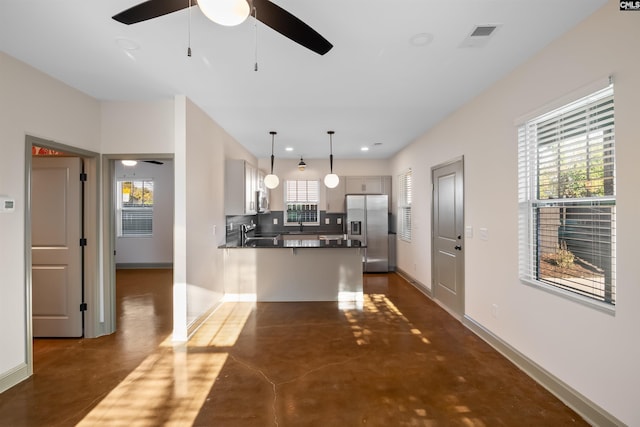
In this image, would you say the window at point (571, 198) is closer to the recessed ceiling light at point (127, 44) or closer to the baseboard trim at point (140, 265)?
the recessed ceiling light at point (127, 44)

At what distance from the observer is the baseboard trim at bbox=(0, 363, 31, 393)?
8.07 ft

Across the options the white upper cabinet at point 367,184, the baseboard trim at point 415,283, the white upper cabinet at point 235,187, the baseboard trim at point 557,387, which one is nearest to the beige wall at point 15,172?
the white upper cabinet at point 235,187

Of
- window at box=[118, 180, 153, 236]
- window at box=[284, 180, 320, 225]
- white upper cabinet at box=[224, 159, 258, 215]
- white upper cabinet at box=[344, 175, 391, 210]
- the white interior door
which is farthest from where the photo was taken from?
window at box=[118, 180, 153, 236]

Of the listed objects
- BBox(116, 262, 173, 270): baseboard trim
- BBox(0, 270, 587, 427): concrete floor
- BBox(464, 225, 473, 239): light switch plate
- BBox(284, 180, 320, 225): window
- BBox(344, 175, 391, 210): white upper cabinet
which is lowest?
BBox(0, 270, 587, 427): concrete floor

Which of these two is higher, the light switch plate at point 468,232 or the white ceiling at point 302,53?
the white ceiling at point 302,53

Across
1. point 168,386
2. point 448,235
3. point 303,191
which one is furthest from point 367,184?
point 168,386

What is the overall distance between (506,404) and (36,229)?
479 centimetres

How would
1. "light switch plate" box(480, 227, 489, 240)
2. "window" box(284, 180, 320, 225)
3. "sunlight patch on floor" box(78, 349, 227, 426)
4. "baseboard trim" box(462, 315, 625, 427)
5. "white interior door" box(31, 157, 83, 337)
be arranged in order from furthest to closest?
"window" box(284, 180, 320, 225) → "white interior door" box(31, 157, 83, 337) → "light switch plate" box(480, 227, 489, 240) → "sunlight patch on floor" box(78, 349, 227, 426) → "baseboard trim" box(462, 315, 625, 427)

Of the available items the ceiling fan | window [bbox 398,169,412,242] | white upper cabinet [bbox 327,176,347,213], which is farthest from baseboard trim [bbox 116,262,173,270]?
the ceiling fan

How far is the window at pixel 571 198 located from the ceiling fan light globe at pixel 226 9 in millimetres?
2230

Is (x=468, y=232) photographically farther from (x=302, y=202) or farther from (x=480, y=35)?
(x=302, y=202)

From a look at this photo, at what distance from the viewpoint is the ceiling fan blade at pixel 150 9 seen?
1.50 metres

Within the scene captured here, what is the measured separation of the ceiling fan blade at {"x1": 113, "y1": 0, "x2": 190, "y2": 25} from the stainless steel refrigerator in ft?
18.1

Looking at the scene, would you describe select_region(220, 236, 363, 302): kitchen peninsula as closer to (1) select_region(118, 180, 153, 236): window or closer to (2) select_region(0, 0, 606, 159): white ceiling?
(2) select_region(0, 0, 606, 159): white ceiling
